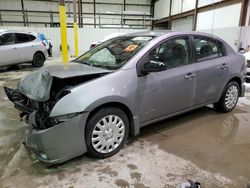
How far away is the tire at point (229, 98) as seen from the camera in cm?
344

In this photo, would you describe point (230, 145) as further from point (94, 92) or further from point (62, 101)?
point (62, 101)

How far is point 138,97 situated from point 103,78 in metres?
0.47

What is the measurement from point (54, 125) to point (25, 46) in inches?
269

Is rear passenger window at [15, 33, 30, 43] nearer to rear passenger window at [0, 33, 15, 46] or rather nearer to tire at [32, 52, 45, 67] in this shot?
rear passenger window at [0, 33, 15, 46]

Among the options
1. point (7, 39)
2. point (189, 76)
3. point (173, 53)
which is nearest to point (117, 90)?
point (173, 53)

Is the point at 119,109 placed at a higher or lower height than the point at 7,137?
higher

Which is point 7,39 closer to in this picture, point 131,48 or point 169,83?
point 131,48

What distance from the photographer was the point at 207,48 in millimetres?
3105

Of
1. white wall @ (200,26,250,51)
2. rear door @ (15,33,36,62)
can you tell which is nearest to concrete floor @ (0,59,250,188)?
rear door @ (15,33,36,62)

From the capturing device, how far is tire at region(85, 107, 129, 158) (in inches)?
84.0

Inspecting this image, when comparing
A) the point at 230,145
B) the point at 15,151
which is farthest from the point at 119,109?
the point at 230,145

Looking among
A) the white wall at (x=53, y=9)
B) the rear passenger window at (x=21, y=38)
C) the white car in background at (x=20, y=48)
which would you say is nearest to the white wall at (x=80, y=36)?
the white wall at (x=53, y=9)

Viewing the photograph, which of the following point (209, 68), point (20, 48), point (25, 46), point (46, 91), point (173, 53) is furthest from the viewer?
point (25, 46)

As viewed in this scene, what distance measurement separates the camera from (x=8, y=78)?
21.5ft
